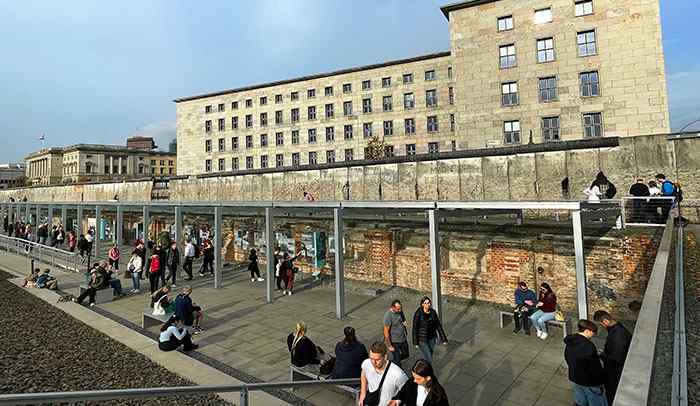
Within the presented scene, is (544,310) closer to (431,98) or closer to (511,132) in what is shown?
(511,132)

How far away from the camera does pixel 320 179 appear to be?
24.6 meters

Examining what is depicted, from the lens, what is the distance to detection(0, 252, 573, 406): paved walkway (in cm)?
621

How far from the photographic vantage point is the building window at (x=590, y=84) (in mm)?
26047

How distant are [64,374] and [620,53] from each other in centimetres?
3266

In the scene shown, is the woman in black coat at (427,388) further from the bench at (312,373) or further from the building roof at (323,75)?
the building roof at (323,75)

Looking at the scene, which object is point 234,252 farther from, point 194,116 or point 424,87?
point 194,116

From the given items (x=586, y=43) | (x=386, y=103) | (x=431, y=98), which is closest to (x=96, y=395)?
(x=586, y=43)

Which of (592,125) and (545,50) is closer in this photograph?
(592,125)

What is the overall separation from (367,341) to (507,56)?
26897mm

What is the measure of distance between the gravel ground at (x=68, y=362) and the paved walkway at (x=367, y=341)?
114 cm

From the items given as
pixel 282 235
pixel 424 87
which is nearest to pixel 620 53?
pixel 424 87

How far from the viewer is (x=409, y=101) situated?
4425 centimetres

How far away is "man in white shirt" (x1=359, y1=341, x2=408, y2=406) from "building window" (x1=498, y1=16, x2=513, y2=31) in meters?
30.1

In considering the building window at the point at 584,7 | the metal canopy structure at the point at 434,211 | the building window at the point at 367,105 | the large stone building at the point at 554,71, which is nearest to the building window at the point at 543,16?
the large stone building at the point at 554,71
